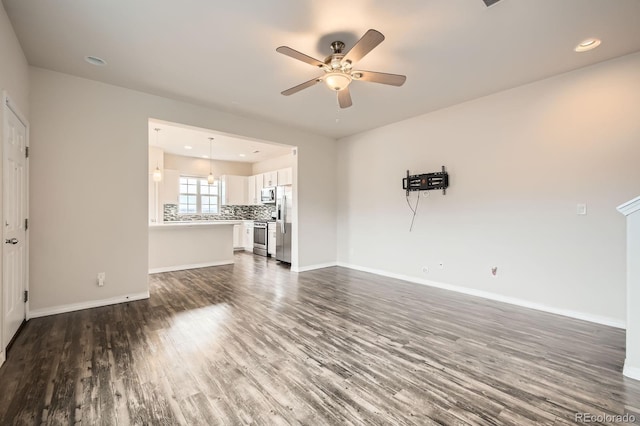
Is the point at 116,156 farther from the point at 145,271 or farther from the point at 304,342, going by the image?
the point at 304,342

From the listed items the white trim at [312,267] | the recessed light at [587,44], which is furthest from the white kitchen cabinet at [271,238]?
the recessed light at [587,44]

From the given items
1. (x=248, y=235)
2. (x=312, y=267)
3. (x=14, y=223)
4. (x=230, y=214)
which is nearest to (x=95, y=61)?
(x=14, y=223)

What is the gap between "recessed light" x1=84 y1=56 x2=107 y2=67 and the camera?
301 cm

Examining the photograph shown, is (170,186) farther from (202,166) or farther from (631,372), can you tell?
(631,372)

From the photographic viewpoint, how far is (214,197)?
8.95 meters

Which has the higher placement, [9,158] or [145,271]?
[9,158]

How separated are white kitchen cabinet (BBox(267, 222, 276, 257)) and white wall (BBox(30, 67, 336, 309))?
357 centimetres

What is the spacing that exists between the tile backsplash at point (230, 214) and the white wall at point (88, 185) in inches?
172

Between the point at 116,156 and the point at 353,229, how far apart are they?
4238 millimetres

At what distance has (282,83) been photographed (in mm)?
3553

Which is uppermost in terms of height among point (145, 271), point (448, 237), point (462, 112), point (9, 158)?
point (462, 112)

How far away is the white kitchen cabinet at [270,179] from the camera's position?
786 cm

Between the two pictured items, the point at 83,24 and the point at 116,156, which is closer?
the point at 83,24

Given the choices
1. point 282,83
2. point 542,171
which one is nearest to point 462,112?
point 542,171
